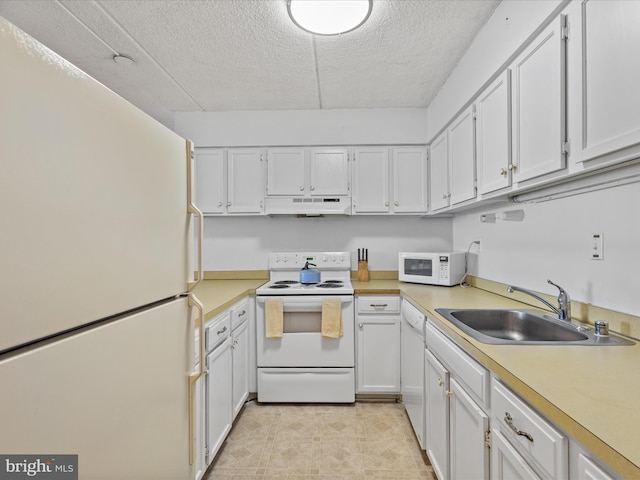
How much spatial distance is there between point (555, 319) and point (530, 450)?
0.84 meters

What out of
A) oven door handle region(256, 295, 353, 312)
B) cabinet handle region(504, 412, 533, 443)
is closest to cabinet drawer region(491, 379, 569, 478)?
cabinet handle region(504, 412, 533, 443)

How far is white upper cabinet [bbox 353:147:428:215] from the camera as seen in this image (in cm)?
291

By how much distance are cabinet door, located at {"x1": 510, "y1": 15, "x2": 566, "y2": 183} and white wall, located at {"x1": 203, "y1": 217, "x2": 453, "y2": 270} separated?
1.67 m

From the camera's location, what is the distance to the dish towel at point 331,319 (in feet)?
8.09

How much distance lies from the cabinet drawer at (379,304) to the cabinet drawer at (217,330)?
1049 millimetres

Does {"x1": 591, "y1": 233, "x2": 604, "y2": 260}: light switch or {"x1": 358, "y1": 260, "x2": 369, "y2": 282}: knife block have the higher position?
{"x1": 591, "y1": 233, "x2": 604, "y2": 260}: light switch

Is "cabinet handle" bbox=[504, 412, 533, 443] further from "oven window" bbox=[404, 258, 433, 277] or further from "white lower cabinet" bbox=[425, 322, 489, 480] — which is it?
"oven window" bbox=[404, 258, 433, 277]

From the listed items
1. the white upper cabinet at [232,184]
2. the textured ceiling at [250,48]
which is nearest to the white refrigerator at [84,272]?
the textured ceiling at [250,48]

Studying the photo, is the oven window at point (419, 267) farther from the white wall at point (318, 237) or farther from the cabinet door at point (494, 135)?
the cabinet door at point (494, 135)

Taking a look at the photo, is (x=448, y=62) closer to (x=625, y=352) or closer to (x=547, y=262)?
(x=547, y=262)

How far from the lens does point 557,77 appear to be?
1193 mm

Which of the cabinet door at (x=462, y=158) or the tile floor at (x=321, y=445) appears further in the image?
the cabinet door at (x=462, y=158)

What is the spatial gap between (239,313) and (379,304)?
1.08 meters

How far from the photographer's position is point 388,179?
9.58 feet
